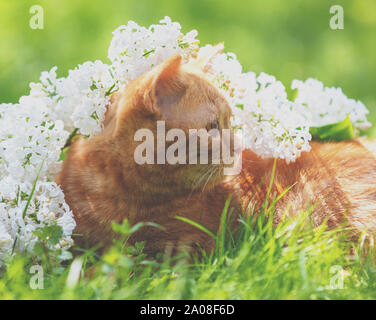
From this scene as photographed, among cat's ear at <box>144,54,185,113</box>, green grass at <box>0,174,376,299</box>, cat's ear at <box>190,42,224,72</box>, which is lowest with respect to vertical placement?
green grass at <box>0,174,376,299</box>

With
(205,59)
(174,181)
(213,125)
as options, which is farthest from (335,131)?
(174,181)

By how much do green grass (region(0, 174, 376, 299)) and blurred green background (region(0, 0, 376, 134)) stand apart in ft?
6.60

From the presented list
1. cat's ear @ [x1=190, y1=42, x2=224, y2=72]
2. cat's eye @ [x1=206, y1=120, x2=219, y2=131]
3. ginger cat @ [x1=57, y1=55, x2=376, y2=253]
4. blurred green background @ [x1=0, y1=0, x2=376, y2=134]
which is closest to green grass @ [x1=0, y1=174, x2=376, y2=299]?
ginger cat @ [x1=57, y1=55, x2=376, y2=253]

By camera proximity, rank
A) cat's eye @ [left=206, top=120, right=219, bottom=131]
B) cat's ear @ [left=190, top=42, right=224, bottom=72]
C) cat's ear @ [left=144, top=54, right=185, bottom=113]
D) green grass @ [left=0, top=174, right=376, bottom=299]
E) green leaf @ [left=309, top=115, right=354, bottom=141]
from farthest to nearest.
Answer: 1. green leaf @ [left=309, top=115, right=354, bottom=141]
2. cat's ear @ [left=190, top=42, right=224, bottom=72]
3. cat's eye @ [left=206, top=120, right=219, bottom=131]
4. cat's ear @ [left=144, top=54, right=185, bottom=113]
5. green grass @ [left=0, top=174, right=376, bottom=299]

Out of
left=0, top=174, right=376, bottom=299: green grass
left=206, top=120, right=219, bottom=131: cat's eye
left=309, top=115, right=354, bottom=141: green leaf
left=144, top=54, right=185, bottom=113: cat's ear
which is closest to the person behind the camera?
left=0, top=174, right=376, bottom=299: green grass

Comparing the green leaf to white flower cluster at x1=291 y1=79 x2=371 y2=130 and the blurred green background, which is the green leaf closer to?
white flower cluster at x1=291 y1=79 x2=371 y2=130

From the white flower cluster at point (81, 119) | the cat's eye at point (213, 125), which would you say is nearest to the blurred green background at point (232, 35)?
the white flower cluster at point (81, 119)

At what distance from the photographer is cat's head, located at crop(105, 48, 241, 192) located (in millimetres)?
1720

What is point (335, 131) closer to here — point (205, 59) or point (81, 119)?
point (205, 59)

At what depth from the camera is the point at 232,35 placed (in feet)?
13.8

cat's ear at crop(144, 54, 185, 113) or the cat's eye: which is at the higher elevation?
cat's ear at crop(144, 54, 185, 113)

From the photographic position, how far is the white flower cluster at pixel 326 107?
2.48 meters

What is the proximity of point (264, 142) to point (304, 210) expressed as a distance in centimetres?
31
